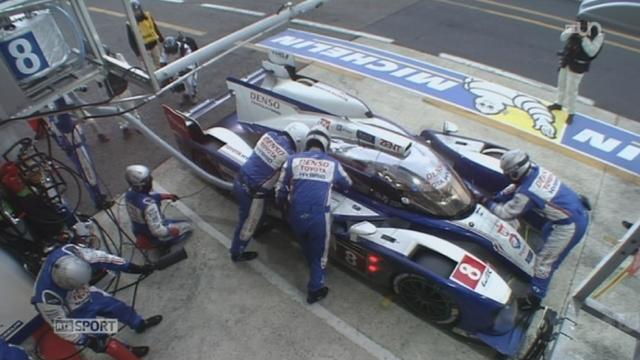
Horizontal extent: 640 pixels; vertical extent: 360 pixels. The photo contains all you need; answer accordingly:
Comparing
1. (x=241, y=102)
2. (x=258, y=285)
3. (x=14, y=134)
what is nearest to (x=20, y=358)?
(x=14, y=134)

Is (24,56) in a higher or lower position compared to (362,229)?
higher

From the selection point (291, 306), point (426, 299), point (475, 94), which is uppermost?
point (426, 299)

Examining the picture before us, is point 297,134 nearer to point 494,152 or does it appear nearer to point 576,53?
point 494,152

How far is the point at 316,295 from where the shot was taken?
17.2ft

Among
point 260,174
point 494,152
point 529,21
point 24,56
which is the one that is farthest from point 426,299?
point 529,21

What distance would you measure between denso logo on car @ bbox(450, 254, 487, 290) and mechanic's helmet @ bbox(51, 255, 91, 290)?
3.62 metres

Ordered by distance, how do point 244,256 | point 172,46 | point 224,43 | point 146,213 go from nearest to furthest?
1. point 224,43
2. point 146,213
3. point 244,256
4. point 172,46

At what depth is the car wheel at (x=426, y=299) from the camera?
15.0 feet

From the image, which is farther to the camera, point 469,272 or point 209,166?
point 209,166

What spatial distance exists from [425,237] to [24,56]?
4.13 metres

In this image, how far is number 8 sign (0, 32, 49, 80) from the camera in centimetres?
343

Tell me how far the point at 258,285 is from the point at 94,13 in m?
12.1

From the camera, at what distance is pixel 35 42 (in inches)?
141

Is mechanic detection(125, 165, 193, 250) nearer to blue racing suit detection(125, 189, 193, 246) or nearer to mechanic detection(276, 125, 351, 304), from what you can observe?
blue racing suit detection(125, 189, 193, 246)
